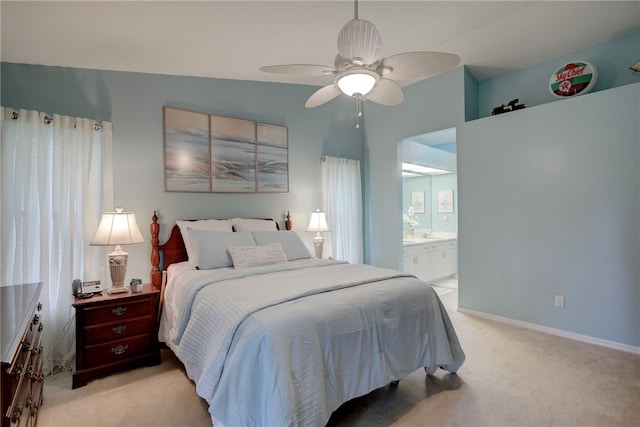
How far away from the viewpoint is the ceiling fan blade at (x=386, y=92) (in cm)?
229

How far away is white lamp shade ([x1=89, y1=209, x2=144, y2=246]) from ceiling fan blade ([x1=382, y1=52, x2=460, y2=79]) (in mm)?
2301

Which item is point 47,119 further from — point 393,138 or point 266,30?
point 393,138

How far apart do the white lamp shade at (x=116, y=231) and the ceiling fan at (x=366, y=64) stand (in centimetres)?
168

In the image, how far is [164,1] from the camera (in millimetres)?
2139

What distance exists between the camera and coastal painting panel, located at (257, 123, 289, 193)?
3949mm

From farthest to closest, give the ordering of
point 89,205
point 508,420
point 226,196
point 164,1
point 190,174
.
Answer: point 226,196, point 190,174, point 89,205, point 164,1, point 508,420

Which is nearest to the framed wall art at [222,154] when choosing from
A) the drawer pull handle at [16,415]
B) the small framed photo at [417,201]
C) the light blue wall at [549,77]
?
the drawer pull handle at [16,415]

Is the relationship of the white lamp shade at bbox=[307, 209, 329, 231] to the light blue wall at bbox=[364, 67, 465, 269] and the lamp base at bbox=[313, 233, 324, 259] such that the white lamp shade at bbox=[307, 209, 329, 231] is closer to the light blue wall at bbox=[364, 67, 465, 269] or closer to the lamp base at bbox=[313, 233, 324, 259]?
the lamp base at bbox=[313, 233, 324, 259]

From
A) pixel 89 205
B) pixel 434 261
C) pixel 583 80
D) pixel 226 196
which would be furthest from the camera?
pixel 434 261

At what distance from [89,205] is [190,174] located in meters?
0.96

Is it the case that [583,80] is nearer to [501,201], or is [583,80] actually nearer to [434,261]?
[501,201]

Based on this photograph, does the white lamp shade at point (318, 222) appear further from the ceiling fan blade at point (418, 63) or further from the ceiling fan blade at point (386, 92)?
the ceiling fan blade at point (418, 63)

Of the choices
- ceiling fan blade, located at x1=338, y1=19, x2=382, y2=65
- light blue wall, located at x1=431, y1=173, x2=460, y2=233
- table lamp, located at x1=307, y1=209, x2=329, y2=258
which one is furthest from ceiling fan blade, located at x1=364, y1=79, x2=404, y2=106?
light blue wall, located at x1=431, y1=173, x2=460, y2=233

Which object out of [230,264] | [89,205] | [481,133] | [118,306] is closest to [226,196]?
[230,264]
